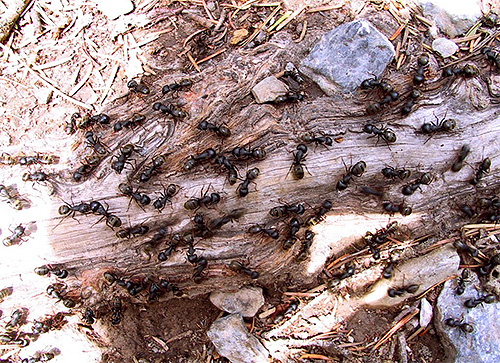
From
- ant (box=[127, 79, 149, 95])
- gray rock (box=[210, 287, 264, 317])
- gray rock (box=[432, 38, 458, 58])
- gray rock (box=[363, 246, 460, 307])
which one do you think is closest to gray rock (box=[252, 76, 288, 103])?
ant (box=[127, 79, 149, 95])

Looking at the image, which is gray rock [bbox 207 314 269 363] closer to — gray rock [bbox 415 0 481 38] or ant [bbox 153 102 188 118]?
ant [bbox 153 102 188 118]

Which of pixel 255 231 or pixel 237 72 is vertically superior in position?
pixel 237 72

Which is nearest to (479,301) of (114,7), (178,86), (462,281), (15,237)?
(462,281)

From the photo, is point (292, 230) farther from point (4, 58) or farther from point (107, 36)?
point (4, 58)

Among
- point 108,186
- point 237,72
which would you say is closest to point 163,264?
point 108,186

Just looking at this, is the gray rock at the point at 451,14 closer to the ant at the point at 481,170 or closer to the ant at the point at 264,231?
the ant at the point at 481,170

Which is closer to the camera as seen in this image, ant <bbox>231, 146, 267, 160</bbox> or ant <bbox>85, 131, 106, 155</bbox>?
ant <bbox>231, 146, 267, 160</bbox>

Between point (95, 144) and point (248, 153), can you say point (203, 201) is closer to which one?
point (248, 153)
